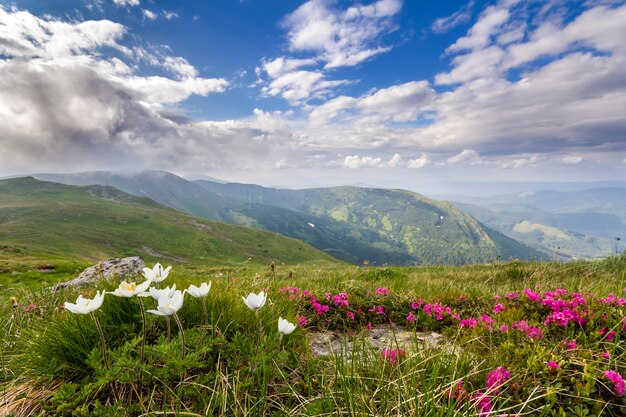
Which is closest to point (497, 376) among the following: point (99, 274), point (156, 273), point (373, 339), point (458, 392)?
point (458, 392)

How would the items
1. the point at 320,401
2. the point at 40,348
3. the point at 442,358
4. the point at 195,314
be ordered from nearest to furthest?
1. the point at 320,401
2. the point at 40,348
3. the point at 442,358
4. the point at 195,314

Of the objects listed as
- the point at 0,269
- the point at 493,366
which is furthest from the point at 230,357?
the point at 0,269

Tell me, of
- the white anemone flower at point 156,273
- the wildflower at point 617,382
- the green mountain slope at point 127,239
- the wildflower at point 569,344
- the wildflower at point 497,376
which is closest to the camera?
the wildflower at point 617,382

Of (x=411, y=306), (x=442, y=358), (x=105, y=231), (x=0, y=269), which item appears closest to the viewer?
(x=442, y=358)

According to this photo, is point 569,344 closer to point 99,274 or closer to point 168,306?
point 168,306

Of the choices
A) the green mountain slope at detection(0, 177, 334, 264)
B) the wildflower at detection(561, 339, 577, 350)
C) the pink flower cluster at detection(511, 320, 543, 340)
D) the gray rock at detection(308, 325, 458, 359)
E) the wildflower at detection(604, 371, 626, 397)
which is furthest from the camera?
the green mountain slope at detection(0, 177, 334, 264)

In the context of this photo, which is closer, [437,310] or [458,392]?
[458,392]

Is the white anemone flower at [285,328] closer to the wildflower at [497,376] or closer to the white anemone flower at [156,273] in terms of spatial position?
the white anemone flower at [156,273]

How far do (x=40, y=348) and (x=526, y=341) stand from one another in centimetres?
571

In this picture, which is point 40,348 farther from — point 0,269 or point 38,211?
point 38,211

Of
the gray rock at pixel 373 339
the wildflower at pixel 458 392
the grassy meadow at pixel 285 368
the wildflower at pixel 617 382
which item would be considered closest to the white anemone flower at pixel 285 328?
the grassy meadow at pixel 285 368

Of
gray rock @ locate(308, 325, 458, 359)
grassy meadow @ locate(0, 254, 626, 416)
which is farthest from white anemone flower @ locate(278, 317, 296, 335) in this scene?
gray rock @ locate(308, 325, 458, 359)

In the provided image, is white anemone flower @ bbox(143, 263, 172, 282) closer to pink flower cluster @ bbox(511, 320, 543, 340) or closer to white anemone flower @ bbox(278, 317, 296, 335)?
white anemone flower @ bbox(278, 317, 296, 335)

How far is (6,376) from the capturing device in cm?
329
